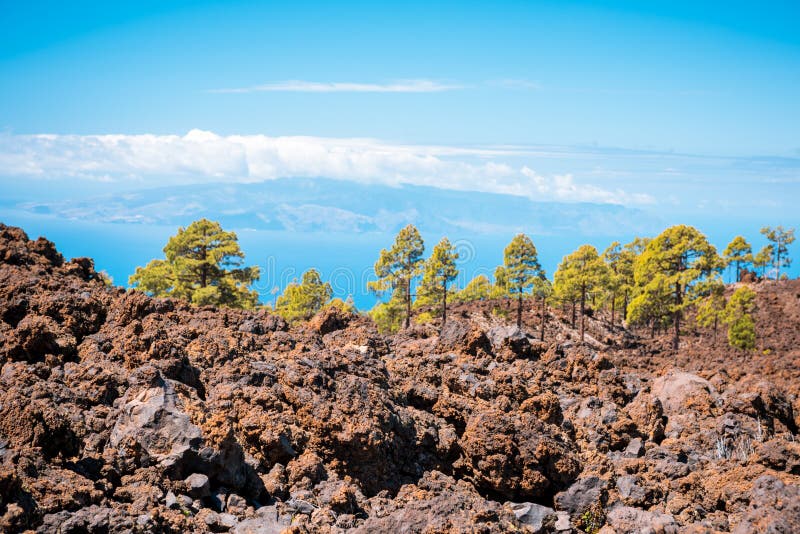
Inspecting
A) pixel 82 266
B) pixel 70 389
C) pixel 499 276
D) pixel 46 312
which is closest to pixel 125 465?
pixel 70 389

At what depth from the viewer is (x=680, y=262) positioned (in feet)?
139

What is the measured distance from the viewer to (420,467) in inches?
465

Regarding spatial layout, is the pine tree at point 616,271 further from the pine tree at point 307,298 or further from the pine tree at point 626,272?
the pine tree at point 307,298

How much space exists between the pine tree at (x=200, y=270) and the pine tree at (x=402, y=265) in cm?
1064

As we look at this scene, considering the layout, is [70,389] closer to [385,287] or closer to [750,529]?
[750,529]

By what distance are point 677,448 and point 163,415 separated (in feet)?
38.7

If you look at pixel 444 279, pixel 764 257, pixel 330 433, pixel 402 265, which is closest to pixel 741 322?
pixel 444 279

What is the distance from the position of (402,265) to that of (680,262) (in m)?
19.5

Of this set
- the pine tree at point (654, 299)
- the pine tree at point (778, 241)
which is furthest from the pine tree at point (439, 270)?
the pine tree at point (778, 241)

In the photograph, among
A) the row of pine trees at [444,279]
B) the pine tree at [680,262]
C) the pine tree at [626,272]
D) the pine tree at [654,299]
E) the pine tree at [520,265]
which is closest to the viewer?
the row of pine trees at [444,279]

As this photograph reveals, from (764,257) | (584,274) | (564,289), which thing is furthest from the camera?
(764,257)

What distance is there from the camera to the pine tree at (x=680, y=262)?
41.4 meters

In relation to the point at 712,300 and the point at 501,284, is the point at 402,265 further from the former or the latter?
the point at 712,300

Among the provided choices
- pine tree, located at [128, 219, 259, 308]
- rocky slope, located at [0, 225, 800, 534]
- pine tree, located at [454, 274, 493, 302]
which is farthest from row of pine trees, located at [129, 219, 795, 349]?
rocky slope, located at [0, 225, 800, 534]
